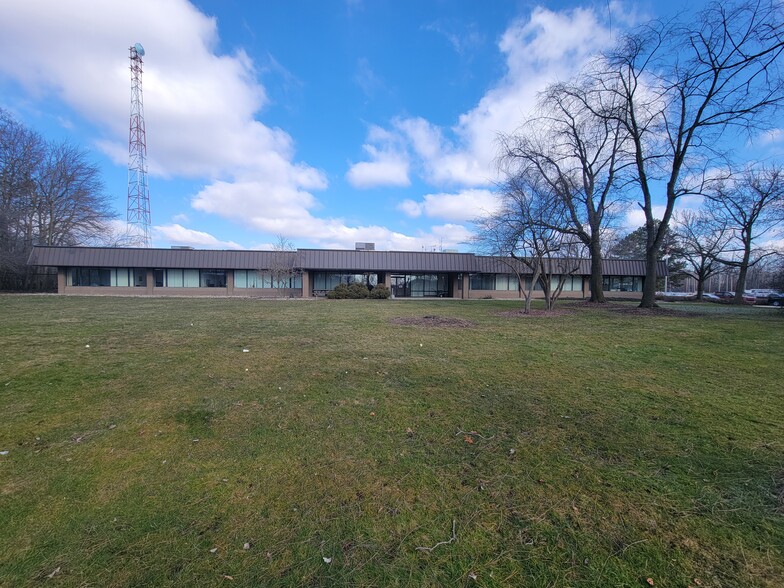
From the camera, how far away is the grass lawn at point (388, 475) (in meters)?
2.11

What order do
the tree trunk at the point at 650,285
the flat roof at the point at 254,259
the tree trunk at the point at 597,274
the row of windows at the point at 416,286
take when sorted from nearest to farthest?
1. the tree trunk at the point at 650,285
2. the tree trunk at the point at 597,274
3. the flat roof at the point at 254,259
4. the row of windows at the point at 416,286

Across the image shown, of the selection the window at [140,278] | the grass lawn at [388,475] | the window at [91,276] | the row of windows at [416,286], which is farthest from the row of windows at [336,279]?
the grass lawn at [388,475]

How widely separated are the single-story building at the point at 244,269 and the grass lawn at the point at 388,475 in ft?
88.1

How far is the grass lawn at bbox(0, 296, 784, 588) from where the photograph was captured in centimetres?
211

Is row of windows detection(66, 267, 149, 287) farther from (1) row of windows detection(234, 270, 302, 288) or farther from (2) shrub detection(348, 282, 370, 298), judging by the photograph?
(2) shrub detection(348, 282, 370, 298)

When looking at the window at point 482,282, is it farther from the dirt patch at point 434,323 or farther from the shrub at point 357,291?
the dirt patch at point 434,323

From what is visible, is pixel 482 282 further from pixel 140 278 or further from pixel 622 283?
pixel 140 278

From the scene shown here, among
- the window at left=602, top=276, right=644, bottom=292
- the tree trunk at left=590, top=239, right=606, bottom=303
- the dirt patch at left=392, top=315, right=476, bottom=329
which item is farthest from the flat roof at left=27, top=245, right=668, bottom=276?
the dirt patch at left=392, top=315, right=476, bottom=329

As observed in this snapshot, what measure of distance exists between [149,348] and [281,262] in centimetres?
2516

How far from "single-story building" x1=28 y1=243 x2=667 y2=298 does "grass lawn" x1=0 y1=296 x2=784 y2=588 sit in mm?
26842

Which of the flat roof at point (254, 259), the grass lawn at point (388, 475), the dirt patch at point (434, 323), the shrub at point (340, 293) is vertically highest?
the flat roof at point (254, 259)

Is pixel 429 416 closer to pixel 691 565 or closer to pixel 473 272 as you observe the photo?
pixel 691 565

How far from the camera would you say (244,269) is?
110ft

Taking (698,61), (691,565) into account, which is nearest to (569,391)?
(691,565)
